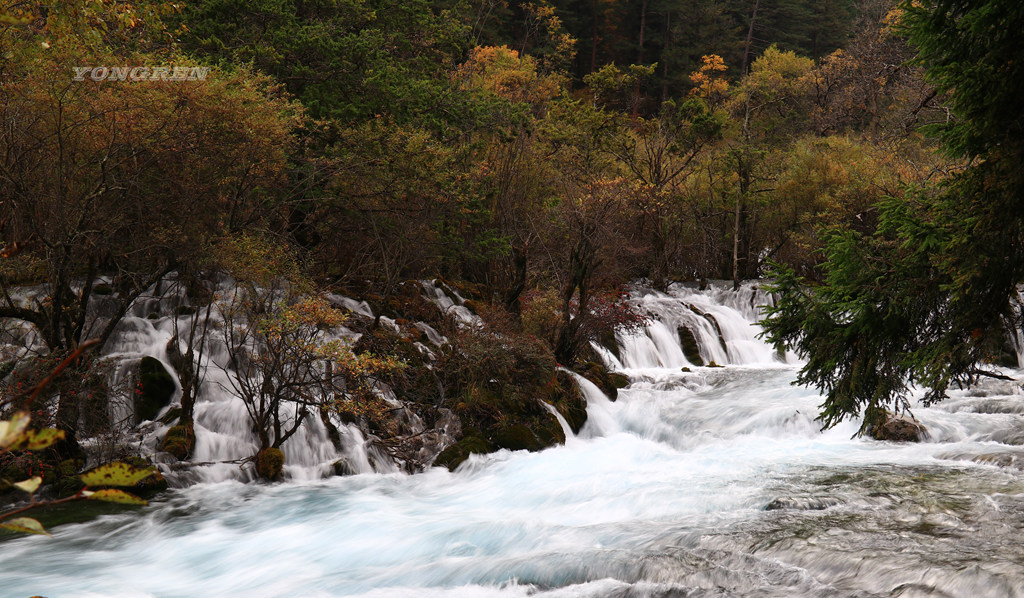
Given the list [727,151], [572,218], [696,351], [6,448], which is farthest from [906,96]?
[6,448]

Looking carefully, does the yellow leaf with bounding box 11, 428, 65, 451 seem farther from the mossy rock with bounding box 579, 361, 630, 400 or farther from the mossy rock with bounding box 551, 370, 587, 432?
the mossy rock with bounding box 579, 361, 630, 400

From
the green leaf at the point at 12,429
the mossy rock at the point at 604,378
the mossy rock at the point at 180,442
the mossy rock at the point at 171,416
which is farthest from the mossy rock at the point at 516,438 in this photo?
the green leaf at the point at 12,429

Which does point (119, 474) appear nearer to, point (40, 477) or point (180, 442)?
point (40, 477)

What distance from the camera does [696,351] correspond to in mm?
23406

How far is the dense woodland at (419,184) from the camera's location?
305 inches

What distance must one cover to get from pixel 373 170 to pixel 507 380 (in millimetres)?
6340

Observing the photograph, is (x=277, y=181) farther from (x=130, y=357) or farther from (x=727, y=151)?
(x=727, y=151)

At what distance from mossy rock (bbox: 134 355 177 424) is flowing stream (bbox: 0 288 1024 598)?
2.07 meters

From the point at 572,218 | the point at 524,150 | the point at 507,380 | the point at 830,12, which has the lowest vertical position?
the point at 507,380

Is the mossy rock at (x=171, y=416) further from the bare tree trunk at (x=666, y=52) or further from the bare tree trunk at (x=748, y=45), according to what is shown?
the bare tree trunk at (x=748, y=45)

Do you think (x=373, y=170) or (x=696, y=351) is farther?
(x=696, y=351)

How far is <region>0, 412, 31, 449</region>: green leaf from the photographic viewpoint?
1.30 meters

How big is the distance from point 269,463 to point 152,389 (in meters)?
2.67

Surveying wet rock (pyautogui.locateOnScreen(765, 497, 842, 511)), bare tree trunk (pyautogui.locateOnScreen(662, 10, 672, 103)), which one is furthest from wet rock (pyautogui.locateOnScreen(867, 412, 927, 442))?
bare tree trunk (pyautogui.locateOnScreen(662, 10, 672, 103))
